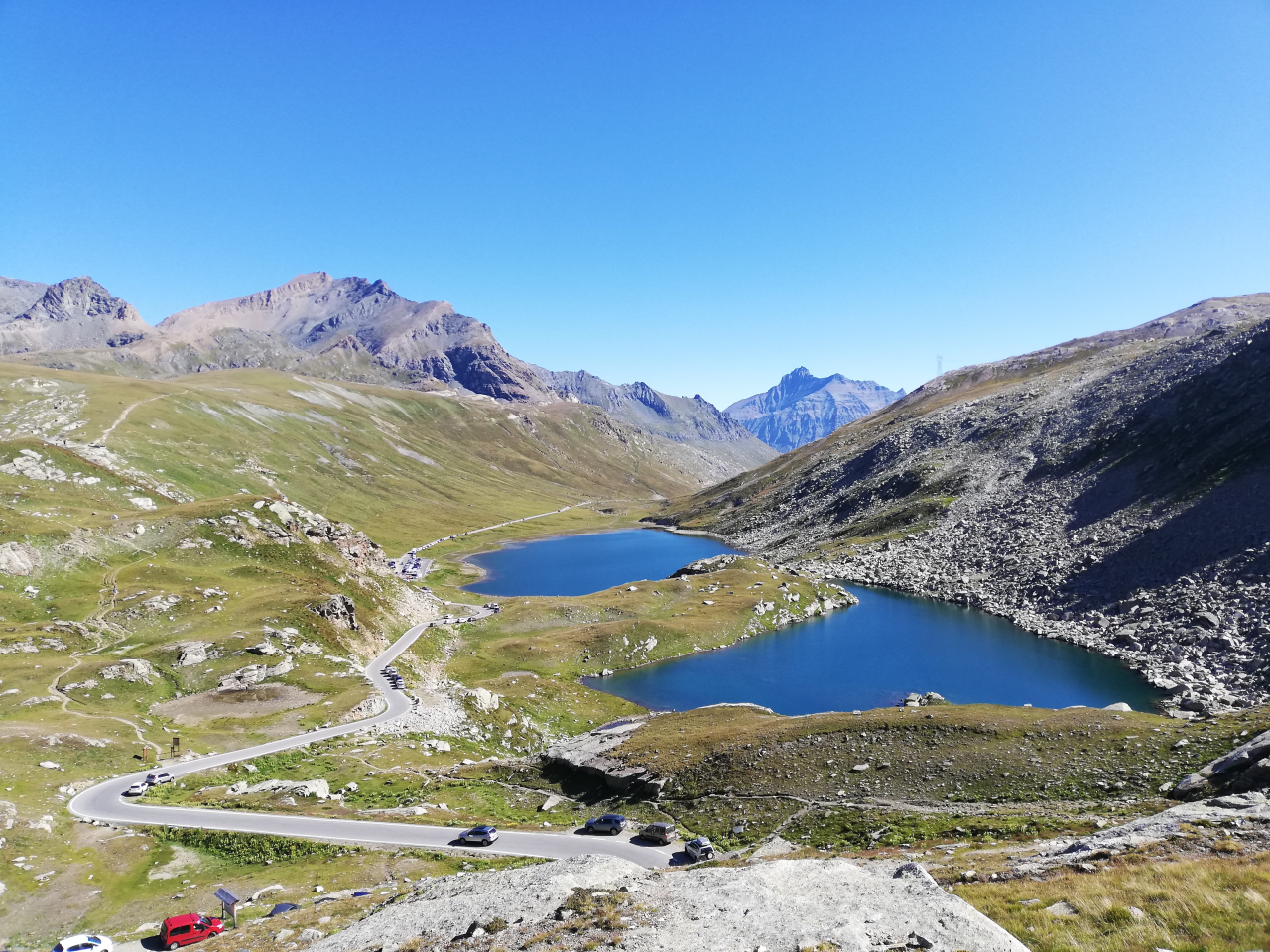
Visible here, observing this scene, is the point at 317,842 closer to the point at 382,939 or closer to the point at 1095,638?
the point at 382,939

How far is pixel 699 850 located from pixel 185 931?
24683 mm

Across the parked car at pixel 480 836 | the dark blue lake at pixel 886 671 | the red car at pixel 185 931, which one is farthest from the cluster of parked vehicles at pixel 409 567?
the red car at pixel 185 931

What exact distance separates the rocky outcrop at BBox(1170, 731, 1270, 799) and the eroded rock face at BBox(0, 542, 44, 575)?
105762 millimetres

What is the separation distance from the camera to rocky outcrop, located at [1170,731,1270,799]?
31297 millimetres

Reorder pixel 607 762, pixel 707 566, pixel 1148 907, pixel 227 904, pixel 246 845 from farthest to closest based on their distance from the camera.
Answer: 1. pixel 707 566
2. pixel 607 762
3. pixel 246 845
4. pixel 227 904
5. pixel 1148 907

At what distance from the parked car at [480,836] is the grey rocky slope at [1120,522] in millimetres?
67549

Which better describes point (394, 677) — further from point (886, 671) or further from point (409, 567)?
point (409, 567)

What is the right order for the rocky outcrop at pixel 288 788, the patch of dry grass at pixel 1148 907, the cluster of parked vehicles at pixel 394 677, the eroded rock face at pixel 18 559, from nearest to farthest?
1. the patch of dry grass at pixel 1148 907
2. the rocky outcrop at pixel 288 788
3. the eroded rock face at pixel 18 559
4. the cluster of parked vehicles at pixel 394 677

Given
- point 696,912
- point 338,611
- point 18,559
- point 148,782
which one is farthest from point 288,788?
point 18,559

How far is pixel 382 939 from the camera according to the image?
72.8 feet

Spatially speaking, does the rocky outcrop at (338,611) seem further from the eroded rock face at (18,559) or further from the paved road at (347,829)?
the paved road at (347,829)

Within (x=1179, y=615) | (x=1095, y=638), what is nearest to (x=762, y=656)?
(x=1095, y=638)

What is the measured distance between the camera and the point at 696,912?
64.8 ft

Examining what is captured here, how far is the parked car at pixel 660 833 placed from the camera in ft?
130
